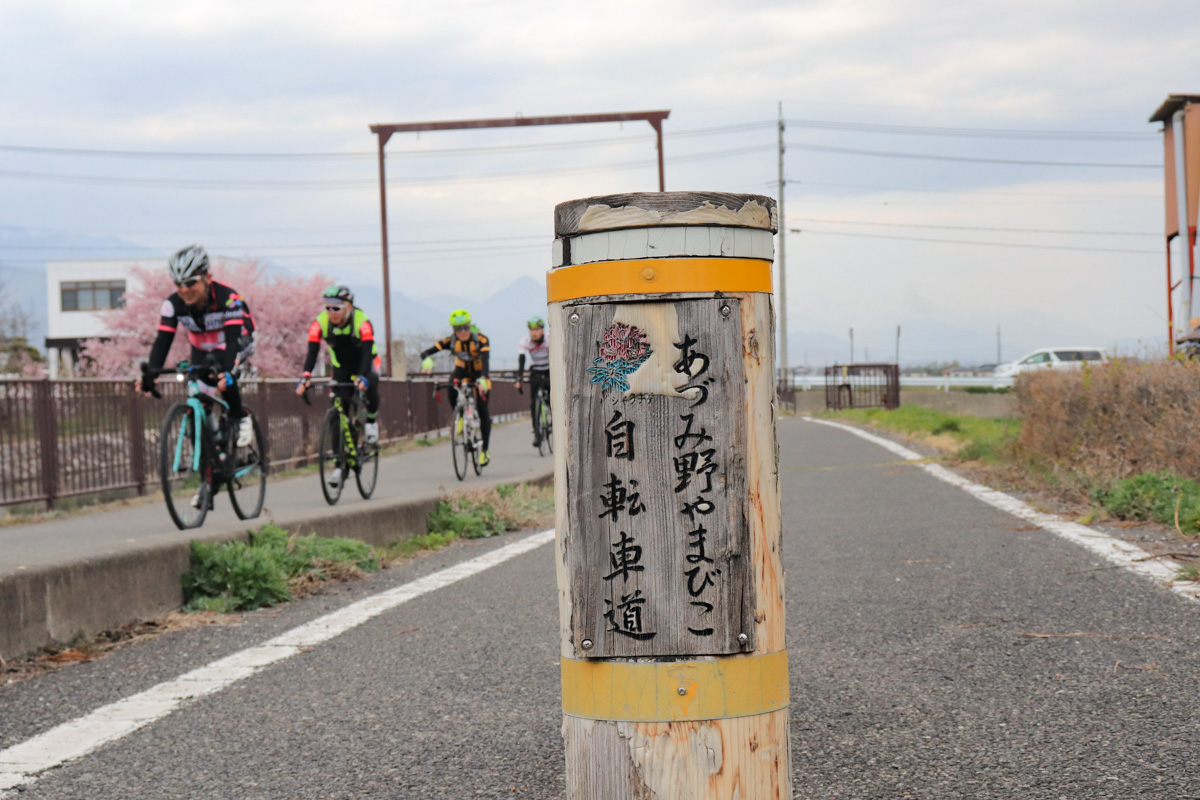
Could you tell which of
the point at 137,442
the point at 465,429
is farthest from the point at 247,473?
the point at 465,429

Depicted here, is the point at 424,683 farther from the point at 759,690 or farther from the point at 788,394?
the point at 788,394

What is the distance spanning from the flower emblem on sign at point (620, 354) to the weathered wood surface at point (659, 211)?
0.20m

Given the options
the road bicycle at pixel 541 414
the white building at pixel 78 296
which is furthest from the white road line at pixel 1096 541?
the white building at pixel 78 296

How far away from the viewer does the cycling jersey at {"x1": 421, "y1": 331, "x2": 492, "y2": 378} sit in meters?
12.6

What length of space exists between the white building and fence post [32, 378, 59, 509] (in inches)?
2729

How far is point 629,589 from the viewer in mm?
2225

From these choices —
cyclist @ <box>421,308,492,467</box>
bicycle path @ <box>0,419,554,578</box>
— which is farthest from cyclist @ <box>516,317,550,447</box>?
cyclist @ <box>421,308,492,467</box>

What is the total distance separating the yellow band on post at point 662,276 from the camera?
222 centimetres

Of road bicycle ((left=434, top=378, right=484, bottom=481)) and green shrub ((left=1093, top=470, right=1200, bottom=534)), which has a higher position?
road bicycle ((left=434, top=378, right=484, bottom=481))

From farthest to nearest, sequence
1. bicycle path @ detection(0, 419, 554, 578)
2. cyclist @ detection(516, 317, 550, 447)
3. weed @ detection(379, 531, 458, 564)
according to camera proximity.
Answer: cyclist @ detection(516, 317, 550, 447), weed @ detection(379, 531, 458, 564), bicycle path @ detection(0, 419, 554, 578)

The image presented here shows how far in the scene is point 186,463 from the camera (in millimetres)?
7480

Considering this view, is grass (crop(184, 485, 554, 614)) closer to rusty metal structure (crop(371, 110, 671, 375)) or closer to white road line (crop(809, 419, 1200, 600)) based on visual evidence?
white road line (crop(809, 419, 1200, 600))

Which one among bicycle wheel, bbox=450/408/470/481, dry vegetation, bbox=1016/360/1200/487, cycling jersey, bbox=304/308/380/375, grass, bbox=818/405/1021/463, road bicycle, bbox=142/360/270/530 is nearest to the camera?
road bicycle, bbox=142/360/270/530

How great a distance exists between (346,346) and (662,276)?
305 inches
